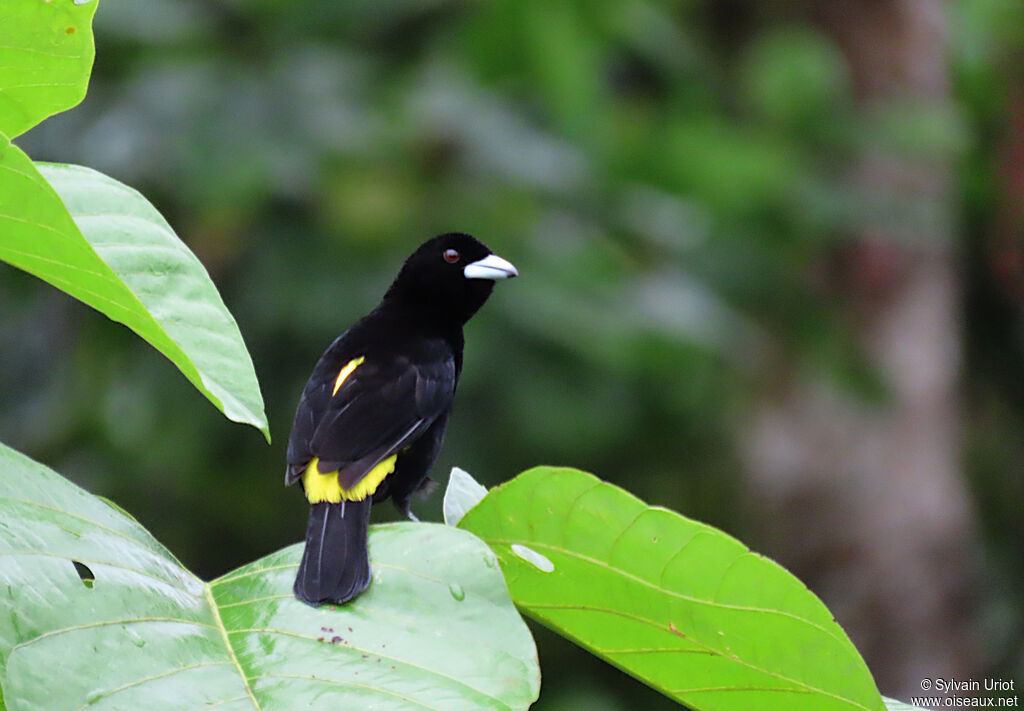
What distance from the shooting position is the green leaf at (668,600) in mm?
1021

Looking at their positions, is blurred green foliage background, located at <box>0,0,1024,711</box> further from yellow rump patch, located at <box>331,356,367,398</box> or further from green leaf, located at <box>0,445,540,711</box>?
green leaf, located at <box>0,445,540,711</box>

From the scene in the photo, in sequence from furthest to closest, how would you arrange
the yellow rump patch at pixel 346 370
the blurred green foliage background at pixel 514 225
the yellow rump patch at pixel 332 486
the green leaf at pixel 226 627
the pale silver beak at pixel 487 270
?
the blurred green foliage background at pixel 514 225 < the pale silver beak at pixel 487 270 < the yellow rump patch at pixel 346 370 < the yellow rump patch at pixel 332 486 < the green leaf at pixel 226 627

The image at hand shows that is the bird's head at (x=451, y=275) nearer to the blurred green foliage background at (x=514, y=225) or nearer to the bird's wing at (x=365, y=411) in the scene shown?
the bird's wing at (x=365, y=411)

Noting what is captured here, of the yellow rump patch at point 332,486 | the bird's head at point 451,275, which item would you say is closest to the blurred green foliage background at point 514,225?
the bird's head at point 451,275

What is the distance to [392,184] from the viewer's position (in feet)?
14.9

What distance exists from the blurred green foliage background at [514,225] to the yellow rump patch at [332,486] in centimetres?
211

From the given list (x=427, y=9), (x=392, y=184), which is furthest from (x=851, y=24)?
(x=392, y=184)

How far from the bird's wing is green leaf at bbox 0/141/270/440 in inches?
36.8

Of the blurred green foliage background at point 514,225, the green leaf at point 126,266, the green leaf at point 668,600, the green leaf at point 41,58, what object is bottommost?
the blurred green foliage background at point 514,225

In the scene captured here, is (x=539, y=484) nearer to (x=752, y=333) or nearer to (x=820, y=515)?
(x=752, y=333)

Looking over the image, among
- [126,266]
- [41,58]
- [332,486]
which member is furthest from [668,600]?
[332,486]

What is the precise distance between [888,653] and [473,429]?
2446 mm

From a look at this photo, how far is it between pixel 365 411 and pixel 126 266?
3.93 feet

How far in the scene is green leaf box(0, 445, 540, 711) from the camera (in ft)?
2.74
